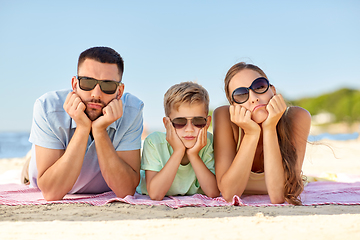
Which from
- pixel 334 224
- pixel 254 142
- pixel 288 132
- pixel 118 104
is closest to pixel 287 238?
pixel 334 224

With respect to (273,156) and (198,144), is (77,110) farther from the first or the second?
(273,156)

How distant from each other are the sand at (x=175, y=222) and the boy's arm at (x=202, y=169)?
553 mm

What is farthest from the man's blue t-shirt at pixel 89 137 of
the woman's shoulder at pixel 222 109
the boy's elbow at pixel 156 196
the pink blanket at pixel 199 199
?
the woman's shoulder at pixel 222 109

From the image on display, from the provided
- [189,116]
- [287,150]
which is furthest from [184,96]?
[287,150]

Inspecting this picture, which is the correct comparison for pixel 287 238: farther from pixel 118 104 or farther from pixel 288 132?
pixel 118 104

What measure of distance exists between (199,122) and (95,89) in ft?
3.92

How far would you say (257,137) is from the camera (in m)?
3.27

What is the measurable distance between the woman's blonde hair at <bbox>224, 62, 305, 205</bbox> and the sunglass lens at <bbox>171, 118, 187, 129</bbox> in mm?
655

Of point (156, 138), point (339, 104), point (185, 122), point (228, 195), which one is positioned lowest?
point (339, 104)

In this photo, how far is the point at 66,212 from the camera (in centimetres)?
286

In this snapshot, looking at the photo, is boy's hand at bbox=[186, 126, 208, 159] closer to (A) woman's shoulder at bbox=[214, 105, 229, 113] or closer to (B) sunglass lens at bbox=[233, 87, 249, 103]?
(A) woman's shoulder at bbox=[214, 105, 229, 113]

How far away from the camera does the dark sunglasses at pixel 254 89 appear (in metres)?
3.36

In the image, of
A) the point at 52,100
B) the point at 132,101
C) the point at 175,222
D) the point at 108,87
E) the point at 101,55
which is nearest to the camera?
the point at 175,222

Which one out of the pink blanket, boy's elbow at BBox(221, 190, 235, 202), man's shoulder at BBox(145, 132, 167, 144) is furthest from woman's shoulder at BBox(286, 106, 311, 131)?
man's shoulder at BBox(145, 132, 167, 144)
